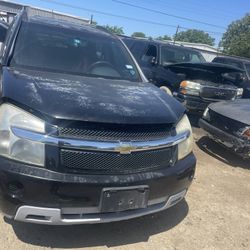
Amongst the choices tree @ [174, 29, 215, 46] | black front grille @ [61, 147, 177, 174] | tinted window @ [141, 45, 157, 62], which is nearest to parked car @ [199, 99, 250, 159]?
black front grille @ [61, 147, 177, 174]

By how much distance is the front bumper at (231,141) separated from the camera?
5449 mm

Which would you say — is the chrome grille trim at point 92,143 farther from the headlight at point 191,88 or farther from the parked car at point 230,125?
the headlight at point 191,88

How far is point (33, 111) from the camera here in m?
2.78

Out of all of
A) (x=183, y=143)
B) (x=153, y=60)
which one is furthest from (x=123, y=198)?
(x=153, y=60)

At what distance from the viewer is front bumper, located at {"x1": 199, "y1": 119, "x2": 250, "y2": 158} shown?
215 inches

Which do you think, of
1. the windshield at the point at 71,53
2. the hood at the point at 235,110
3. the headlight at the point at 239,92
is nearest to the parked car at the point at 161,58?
the headlight at the point at 239,92

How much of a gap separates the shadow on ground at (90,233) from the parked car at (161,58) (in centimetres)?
528

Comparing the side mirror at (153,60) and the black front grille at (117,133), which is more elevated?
the black front grille at (117,133)

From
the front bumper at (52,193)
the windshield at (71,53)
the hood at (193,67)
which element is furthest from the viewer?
the hood at (193,67)

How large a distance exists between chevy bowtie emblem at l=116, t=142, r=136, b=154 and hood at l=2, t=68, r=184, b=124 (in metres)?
0.18

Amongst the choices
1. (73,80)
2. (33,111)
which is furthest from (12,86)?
(73,80)

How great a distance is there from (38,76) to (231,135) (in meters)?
3.34

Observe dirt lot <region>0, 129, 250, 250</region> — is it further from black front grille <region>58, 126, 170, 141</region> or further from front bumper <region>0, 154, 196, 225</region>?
black front grille <region>58, 126, 170, 141</region>

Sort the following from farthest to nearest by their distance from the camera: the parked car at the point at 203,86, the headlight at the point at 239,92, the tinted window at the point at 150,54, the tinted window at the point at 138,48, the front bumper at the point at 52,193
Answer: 1. the tinted window at the point at 138,48
2. the tinted window at the point at 150,54
3. the headlight at the point at 239,92
4. the parked car at the point at 203,86
5. the front bumper at the point at 52,193
